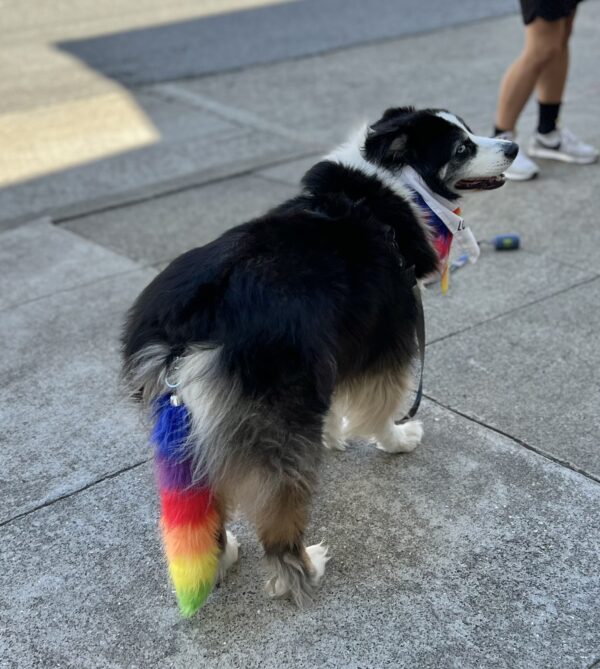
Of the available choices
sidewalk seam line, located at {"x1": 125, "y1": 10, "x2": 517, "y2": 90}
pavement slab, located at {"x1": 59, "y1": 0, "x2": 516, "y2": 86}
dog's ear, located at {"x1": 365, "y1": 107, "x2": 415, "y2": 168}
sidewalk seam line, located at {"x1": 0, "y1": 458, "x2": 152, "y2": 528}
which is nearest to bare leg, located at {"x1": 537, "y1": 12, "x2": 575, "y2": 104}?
dog's ear, located at {"x1": 365, "y1": 107, "x2": 415, "y2": 168}

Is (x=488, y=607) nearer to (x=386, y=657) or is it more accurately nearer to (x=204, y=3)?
(x=386, y=657)

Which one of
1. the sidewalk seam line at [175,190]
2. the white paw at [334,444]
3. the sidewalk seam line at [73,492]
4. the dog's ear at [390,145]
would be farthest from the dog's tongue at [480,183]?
the sidewalk seam line at [175,190]

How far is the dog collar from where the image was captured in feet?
9.58

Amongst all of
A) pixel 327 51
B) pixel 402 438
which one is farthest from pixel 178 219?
pixel 327 51

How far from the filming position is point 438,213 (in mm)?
2945

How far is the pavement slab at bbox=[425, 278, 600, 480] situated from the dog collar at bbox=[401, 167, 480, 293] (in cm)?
76

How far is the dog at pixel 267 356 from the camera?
2.30 m

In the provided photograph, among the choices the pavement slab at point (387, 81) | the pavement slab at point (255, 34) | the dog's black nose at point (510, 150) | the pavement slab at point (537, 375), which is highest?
the dog's black nose at point (510, 150)

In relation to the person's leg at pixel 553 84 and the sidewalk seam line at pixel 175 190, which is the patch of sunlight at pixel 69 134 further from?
the person's leg at pixel 553 84

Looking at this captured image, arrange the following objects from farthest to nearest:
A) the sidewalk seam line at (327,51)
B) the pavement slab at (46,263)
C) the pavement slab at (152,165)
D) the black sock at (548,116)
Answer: the sidewalk seam line at (327,51) < the pavement slab at (152,165) < the black sock at (548,116) < the pavement slab at (46,263)

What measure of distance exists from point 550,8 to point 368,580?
4.30 metres

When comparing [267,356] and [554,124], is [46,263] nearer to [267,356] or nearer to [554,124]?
[267,356]

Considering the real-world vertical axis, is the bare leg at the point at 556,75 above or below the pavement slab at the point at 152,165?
above

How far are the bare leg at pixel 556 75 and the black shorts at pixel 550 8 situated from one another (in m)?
0.33
